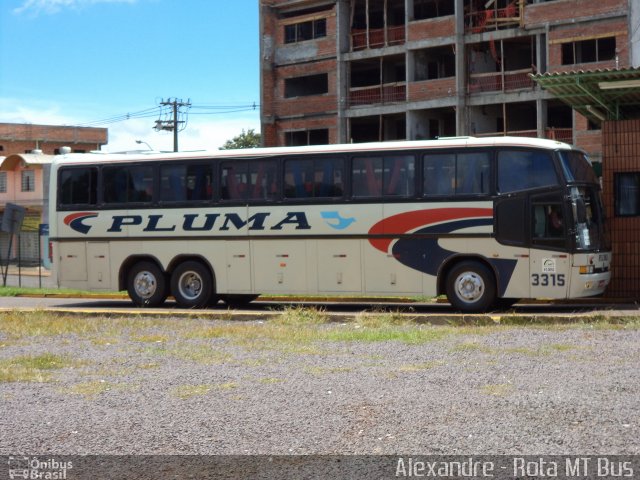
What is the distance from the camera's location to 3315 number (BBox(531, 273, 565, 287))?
1733 cm

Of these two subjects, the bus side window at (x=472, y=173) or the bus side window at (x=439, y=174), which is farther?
the bus side window at (x=439, y=174)

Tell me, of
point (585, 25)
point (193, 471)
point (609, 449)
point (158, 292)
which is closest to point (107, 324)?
point (158, 292)

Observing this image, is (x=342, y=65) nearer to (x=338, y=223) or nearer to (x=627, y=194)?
(x=627, y=194)

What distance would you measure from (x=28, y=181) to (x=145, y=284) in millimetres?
45862

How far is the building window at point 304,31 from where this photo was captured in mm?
54281

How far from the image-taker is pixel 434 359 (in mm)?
11008

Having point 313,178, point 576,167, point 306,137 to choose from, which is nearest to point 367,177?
point 313,178

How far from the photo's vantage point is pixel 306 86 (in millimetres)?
56438

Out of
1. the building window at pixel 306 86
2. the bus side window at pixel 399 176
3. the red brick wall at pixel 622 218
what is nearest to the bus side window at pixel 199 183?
the bus side window at pixel 399 176

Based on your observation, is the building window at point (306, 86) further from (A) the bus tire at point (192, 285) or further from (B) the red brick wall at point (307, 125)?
(A) the bus tire at point (192, 285)

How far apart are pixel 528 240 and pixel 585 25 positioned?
28909 millimetres

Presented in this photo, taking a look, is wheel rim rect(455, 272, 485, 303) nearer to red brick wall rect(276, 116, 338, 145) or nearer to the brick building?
red brick wall rect(276, 116, 338, 145)

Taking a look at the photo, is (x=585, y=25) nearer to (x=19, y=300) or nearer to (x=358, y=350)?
(x=19, y=300)

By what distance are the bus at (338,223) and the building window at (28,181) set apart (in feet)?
143
